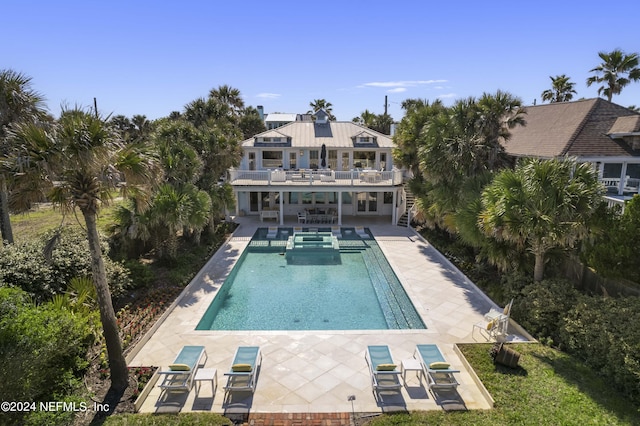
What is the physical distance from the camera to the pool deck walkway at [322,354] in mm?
7875

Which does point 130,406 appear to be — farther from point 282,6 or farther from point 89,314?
point 282,6

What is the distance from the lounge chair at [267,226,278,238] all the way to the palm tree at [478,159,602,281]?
1356 centimetres

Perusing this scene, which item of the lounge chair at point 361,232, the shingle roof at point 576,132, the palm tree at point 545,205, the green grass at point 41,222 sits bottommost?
the lounge chair at point 361,232

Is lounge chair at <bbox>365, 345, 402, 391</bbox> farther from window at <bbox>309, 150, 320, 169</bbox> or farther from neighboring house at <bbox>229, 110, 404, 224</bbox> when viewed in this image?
window at <bbox>309, 150, 320, 169</bbox>

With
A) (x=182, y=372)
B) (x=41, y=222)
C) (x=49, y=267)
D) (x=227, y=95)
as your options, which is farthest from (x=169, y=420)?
(x=227, y=95)

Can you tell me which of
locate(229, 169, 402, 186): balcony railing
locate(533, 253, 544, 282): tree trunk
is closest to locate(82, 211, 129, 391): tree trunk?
locate(533, 253, 544, 282): tree trunk

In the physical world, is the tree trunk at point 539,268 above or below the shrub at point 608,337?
above

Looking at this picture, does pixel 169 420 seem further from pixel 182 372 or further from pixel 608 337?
pixel 608 337

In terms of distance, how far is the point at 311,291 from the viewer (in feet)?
48.2

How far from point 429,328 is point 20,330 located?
10.5 m

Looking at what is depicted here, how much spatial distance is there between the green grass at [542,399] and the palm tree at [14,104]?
16.1 meters

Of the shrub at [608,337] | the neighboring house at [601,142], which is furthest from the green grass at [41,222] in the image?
the neighboring house at [601,142]

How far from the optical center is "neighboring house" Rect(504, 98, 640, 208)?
15.4 meters

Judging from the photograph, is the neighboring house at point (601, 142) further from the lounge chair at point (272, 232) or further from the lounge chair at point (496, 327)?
the lounge chair at point (272, 232)
